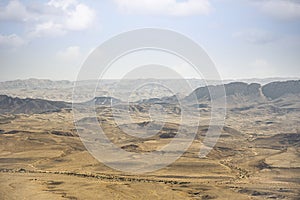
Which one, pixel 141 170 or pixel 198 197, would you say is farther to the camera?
pixel 141 170

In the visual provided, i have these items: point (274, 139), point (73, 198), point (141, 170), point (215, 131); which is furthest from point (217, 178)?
point (215, 131)

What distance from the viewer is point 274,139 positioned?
357 feet

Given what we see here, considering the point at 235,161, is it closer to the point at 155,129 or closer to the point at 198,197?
the point at 198,197

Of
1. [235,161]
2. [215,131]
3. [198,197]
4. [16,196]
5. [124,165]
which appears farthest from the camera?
[215,131]

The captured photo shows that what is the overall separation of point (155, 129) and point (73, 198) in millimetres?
86255

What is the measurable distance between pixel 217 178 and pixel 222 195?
12.5m

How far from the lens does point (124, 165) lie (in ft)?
222

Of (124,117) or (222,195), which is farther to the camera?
(124,117)

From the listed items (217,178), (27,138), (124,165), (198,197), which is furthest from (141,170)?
(27,138)

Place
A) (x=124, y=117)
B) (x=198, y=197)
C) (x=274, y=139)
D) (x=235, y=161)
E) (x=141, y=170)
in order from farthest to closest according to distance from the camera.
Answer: (x=124, y=117) < (x=274, y=139) < (x=235, y=161) < (x=141, y=170) < (x=198, y=197)

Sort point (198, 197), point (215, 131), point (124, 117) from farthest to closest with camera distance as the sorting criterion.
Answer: point (124, 117) < point (215, 131) < point (198, 197)

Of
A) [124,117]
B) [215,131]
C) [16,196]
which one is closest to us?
[16,196]

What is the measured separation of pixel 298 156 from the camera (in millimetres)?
78812

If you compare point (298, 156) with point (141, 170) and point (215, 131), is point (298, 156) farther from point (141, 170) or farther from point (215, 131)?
point (215, 131)
